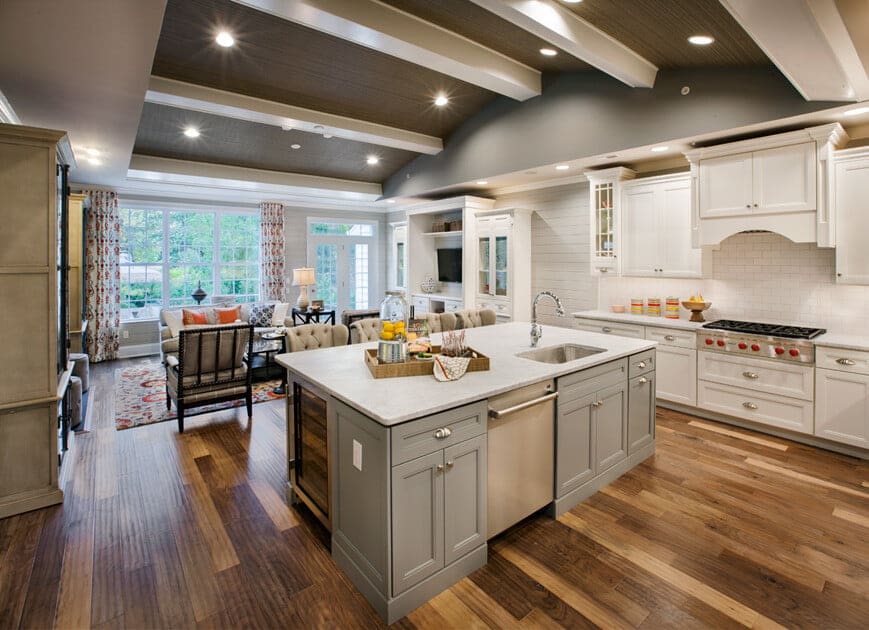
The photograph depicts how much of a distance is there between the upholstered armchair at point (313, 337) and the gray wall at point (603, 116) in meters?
2.98

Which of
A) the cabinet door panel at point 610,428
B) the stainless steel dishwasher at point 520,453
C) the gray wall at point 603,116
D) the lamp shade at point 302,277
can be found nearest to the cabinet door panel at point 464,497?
the stainless steel dishwasher at point 520,453

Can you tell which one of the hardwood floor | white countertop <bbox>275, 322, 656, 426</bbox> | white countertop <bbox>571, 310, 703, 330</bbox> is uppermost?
white countertop <bbox>571, 310, 703, 330</bbox>

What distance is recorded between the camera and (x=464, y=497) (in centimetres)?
217

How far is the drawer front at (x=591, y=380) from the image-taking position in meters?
2.68

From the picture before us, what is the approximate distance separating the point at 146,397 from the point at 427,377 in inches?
167

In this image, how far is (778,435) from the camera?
3.98 metres

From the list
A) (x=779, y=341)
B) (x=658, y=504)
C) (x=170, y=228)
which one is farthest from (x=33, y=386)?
(x=170, y=228)

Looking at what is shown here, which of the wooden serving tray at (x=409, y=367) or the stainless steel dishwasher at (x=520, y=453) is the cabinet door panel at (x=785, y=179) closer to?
the stainless steel dishwasher at (x=520, y=453)

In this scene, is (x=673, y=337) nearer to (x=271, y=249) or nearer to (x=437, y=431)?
(x=437, y=431)

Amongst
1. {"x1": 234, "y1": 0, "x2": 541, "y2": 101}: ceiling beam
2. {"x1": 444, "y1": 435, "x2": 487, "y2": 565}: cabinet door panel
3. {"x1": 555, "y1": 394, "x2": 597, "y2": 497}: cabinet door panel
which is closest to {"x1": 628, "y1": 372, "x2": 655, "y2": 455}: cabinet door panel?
{"x1": 555, "y1": 394, "x2": 597, "y2": 497}: cabinet door panel

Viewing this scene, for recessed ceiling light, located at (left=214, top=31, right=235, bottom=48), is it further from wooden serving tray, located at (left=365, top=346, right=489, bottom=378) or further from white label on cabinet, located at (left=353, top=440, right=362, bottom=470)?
white label on cabinet, located at (left=353, top=440, right=362, bottom=470)

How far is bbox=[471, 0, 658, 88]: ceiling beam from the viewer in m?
2.96

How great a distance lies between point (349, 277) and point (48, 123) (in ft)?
20.5

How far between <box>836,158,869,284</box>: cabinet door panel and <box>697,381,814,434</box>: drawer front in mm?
1080
